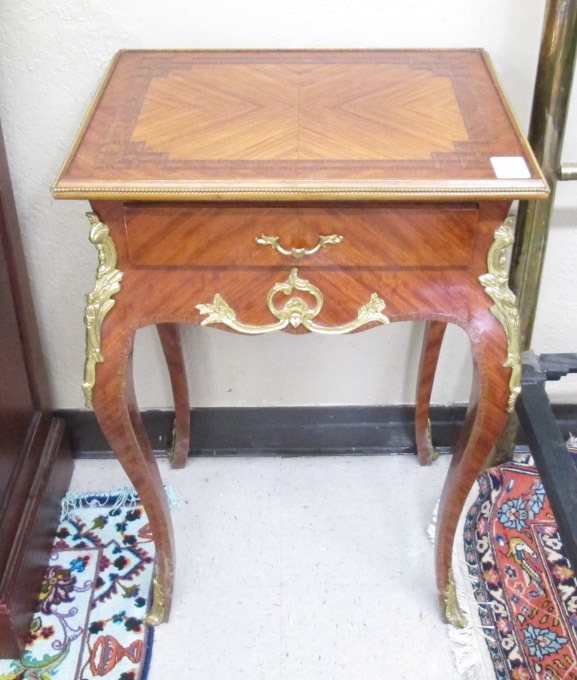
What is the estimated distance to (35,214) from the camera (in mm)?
1317

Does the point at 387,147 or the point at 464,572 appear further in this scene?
the point at 464,572

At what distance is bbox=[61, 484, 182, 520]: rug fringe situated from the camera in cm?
147

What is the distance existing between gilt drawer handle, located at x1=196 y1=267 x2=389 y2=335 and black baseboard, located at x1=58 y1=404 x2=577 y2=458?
602 millimetres

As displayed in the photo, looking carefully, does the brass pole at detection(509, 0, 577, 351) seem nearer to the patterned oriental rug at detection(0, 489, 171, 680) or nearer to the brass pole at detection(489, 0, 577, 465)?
the brass pole at detection(489, 0, 577, 465)

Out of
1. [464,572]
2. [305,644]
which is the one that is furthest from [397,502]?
[305,644]

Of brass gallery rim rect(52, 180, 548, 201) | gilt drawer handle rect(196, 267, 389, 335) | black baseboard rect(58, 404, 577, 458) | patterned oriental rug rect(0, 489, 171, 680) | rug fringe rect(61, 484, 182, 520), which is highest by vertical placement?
brass gallery rim rect(52, 180, 548, 201)

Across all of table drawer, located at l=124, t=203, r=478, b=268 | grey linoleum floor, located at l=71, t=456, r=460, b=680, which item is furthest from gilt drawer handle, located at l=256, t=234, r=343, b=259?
grey linoleum floor, located at l=71, t=456, r=460, b=680

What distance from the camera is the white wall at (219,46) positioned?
3.82 ft

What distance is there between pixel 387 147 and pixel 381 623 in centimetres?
78

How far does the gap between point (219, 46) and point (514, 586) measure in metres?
1.01

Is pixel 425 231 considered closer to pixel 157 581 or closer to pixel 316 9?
pixel 316 9

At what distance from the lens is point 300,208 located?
0.89 meters

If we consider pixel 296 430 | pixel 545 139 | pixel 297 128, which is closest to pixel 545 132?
pixel 545 139

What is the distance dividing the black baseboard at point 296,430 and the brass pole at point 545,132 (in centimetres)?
32
